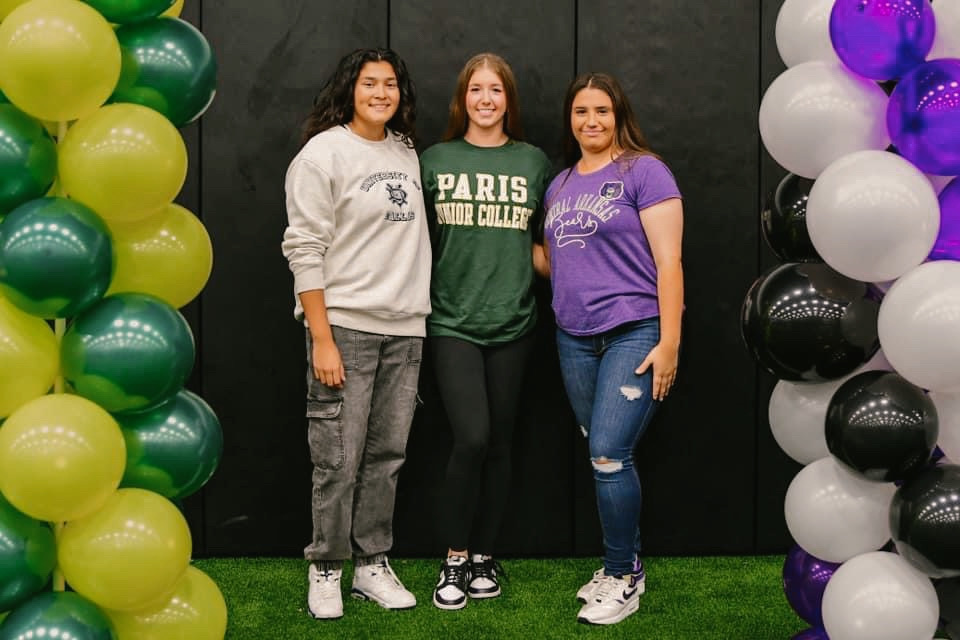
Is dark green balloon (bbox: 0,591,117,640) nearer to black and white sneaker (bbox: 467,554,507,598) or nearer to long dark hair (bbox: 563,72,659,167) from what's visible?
black and white sneaker (bbox: 467,554,507,598)

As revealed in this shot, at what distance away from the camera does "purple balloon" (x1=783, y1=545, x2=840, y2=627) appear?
221 centimetres

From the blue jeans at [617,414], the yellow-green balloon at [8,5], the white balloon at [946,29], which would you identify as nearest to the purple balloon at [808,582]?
the blue jeans at [617,414]

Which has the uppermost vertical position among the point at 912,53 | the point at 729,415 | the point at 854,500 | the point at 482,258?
the point at 912,53

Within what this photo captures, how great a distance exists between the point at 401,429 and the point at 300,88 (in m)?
1.19

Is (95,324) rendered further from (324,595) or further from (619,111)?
(619,111)

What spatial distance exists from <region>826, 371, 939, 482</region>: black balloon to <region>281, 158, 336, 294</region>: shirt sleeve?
146 cm

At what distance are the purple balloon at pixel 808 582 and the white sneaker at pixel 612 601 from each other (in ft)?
2.03

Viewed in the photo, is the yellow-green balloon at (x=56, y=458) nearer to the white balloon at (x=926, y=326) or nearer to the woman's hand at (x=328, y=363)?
the woman's hand at (x=328, y=363)

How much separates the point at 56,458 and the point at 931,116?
1761mm

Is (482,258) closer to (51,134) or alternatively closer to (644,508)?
(644,508)

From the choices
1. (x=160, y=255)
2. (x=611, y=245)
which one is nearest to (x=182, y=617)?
(x=160, y=255)

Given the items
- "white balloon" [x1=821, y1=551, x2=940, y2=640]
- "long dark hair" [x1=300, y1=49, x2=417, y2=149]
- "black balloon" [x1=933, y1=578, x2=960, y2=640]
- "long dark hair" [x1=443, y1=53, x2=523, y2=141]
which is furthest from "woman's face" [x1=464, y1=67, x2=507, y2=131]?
"black balloon" [x1=933, y1=578, x2=960, y2=640]

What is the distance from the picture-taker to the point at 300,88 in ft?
10.8

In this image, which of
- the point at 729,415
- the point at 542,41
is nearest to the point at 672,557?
the point at 729,415
